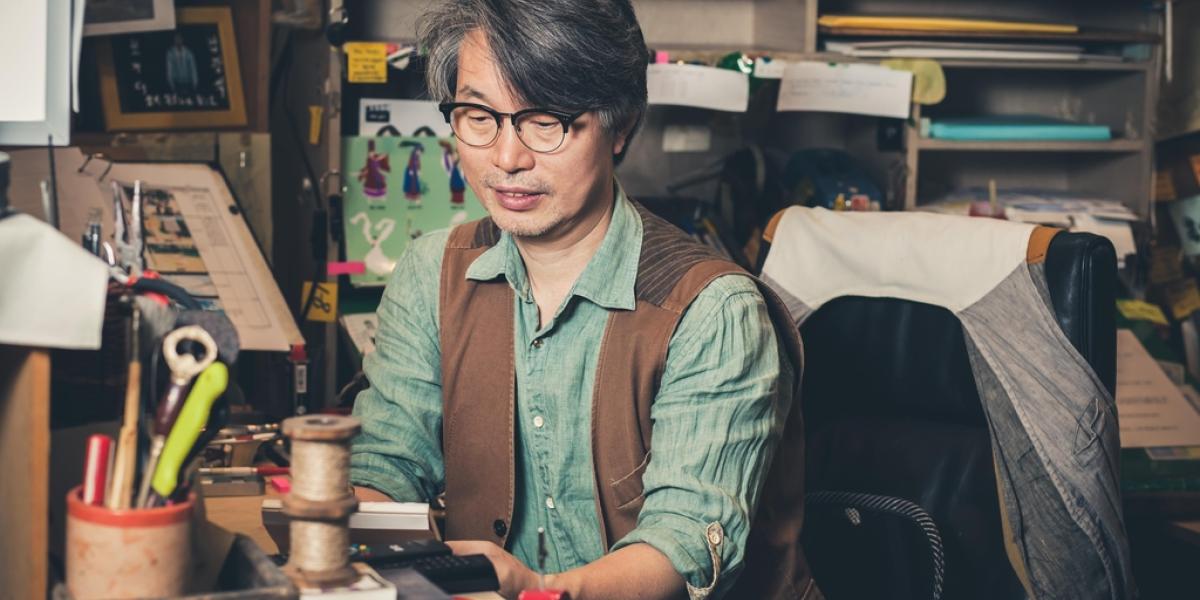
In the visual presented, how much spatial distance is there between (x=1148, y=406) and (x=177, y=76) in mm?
2099

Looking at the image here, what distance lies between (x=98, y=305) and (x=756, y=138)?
8.46 feet

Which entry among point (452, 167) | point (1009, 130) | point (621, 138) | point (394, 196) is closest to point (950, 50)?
point (1009, 130)

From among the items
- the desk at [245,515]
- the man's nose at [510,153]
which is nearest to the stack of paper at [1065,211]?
the man's nose at [510,153]

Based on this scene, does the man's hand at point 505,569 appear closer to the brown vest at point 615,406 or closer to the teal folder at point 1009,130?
the brown vest at point 615,406

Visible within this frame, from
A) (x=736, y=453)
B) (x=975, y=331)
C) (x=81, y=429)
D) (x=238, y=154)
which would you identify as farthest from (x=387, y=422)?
(x=238, y=154)

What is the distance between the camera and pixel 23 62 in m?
1.16

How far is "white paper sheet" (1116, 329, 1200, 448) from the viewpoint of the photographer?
2.77m

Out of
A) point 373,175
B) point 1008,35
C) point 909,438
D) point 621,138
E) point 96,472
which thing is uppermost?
point 1008,35

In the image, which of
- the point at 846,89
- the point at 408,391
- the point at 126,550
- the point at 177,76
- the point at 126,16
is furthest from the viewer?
the point at 846,89

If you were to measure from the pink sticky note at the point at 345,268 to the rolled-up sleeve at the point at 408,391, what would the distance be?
1.05m

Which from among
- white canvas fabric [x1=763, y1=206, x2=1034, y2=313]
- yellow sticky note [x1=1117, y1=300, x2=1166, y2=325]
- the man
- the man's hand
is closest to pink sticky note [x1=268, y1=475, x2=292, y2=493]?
the man

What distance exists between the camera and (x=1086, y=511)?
177 centimetres

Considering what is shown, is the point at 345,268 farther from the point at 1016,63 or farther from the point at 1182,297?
the point at 1182,297

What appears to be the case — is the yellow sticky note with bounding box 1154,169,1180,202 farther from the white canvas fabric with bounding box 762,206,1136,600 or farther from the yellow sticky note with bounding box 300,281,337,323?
the yellow sticky note with bounding box 300,281,337,323
